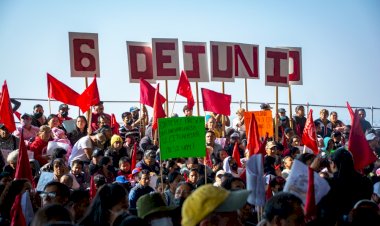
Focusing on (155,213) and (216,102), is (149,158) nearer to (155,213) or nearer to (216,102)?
(216,102)

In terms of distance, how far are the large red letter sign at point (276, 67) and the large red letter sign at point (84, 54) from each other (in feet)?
14.2

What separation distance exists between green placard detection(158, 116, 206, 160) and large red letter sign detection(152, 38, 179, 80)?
6538 millimetres

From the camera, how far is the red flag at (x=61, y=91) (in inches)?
712

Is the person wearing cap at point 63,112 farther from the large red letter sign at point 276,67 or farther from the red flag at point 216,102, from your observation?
the large red letter sign at point 276,67

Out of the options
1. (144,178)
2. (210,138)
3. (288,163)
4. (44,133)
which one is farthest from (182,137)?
(210,138)

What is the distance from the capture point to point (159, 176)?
1373 cm

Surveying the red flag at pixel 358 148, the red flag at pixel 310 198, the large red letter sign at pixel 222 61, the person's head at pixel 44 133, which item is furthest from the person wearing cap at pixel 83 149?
A: the red flag at pixel 310 198

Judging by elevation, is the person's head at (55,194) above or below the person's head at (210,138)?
above

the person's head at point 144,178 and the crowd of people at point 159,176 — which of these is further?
the person's head at point 144,178

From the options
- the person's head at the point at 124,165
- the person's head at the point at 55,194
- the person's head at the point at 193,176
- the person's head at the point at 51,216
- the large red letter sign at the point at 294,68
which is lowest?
the person's head at the point at 193,176

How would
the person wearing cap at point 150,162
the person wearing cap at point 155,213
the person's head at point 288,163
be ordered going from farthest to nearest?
1. the person wearing cap at point 150,162
2. the person's head at point 288,163
3. the person wearing cap at point 155,213

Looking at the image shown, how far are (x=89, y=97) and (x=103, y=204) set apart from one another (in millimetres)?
10255

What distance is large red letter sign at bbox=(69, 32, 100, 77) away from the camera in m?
18.5

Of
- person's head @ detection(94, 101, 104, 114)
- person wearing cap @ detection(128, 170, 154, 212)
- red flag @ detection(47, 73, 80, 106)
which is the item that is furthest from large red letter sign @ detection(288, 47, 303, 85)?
person wearing cap @ detection(128, 170, 154, 212)
